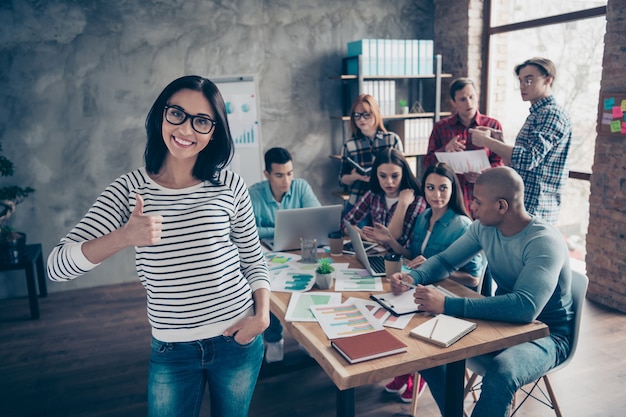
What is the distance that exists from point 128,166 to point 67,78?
2.96 feet

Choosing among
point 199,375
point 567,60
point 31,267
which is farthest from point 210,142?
point 567,60

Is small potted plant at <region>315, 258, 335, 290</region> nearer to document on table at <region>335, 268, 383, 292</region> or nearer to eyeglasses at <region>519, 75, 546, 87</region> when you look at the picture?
document on table at <region>335, 268, 383, 292</region>

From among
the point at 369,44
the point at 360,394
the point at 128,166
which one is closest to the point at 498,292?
the point at 360,394

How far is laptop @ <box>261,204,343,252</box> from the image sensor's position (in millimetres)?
2779

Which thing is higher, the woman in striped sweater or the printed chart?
the woman in striped sweater

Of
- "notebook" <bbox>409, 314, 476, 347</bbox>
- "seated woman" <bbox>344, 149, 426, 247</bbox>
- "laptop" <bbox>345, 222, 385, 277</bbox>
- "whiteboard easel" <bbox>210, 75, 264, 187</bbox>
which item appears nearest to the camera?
"notebook" <bbox>409, 314, 476, 347</bbox>

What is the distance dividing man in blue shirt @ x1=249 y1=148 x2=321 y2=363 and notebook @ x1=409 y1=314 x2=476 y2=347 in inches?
58.3

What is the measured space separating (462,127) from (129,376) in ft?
9.51

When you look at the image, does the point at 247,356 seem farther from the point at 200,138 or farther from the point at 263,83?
the point at 263,83

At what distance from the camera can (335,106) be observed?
536 centimetres

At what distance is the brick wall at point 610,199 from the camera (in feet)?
12.1

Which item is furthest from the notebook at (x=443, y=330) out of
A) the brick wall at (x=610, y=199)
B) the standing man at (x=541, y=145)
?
the brick wall at (x=610, y=199)

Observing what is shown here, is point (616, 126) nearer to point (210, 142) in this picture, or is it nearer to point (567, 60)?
point (567, 60)

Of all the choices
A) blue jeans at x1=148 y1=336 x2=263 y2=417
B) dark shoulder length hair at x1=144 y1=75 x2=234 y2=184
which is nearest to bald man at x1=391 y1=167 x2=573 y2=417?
blue jeans at x1=148 y1=336 x2=263 y2=417
